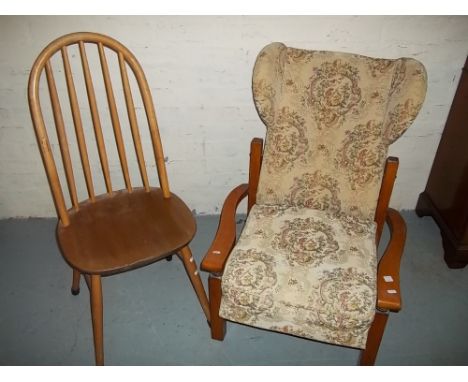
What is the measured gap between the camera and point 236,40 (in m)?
1.66

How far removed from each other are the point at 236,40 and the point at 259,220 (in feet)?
2.62

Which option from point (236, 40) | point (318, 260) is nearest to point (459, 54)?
point (236, 40)

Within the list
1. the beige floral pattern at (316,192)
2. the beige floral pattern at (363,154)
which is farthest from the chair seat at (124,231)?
the beige floral pattern at (363,154)

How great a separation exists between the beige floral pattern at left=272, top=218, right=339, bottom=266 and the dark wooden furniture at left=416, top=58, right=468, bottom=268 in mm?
774

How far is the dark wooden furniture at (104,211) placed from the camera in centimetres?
128

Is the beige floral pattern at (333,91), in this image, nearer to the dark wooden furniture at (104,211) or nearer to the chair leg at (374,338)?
the dark wooden furniture at (104,211)

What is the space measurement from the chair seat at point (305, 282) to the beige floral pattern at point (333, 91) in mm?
451

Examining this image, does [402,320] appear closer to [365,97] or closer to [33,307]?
[365,97]

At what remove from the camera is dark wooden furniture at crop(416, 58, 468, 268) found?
177 cm

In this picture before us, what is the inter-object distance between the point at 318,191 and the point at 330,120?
296mm

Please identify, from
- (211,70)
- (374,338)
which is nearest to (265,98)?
(211,70)

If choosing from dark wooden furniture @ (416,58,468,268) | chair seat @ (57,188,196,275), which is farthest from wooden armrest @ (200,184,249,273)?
dark wooden furniture @ (416,58,468,268)

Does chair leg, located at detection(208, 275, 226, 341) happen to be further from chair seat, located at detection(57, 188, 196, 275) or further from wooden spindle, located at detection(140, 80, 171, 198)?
wooden spindle, located at detection(140, 80, 171, 198)

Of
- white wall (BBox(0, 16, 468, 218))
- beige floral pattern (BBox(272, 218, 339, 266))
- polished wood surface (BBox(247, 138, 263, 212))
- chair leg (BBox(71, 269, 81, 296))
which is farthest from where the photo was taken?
chair leg (BBox(71, 269, 81, 296))
